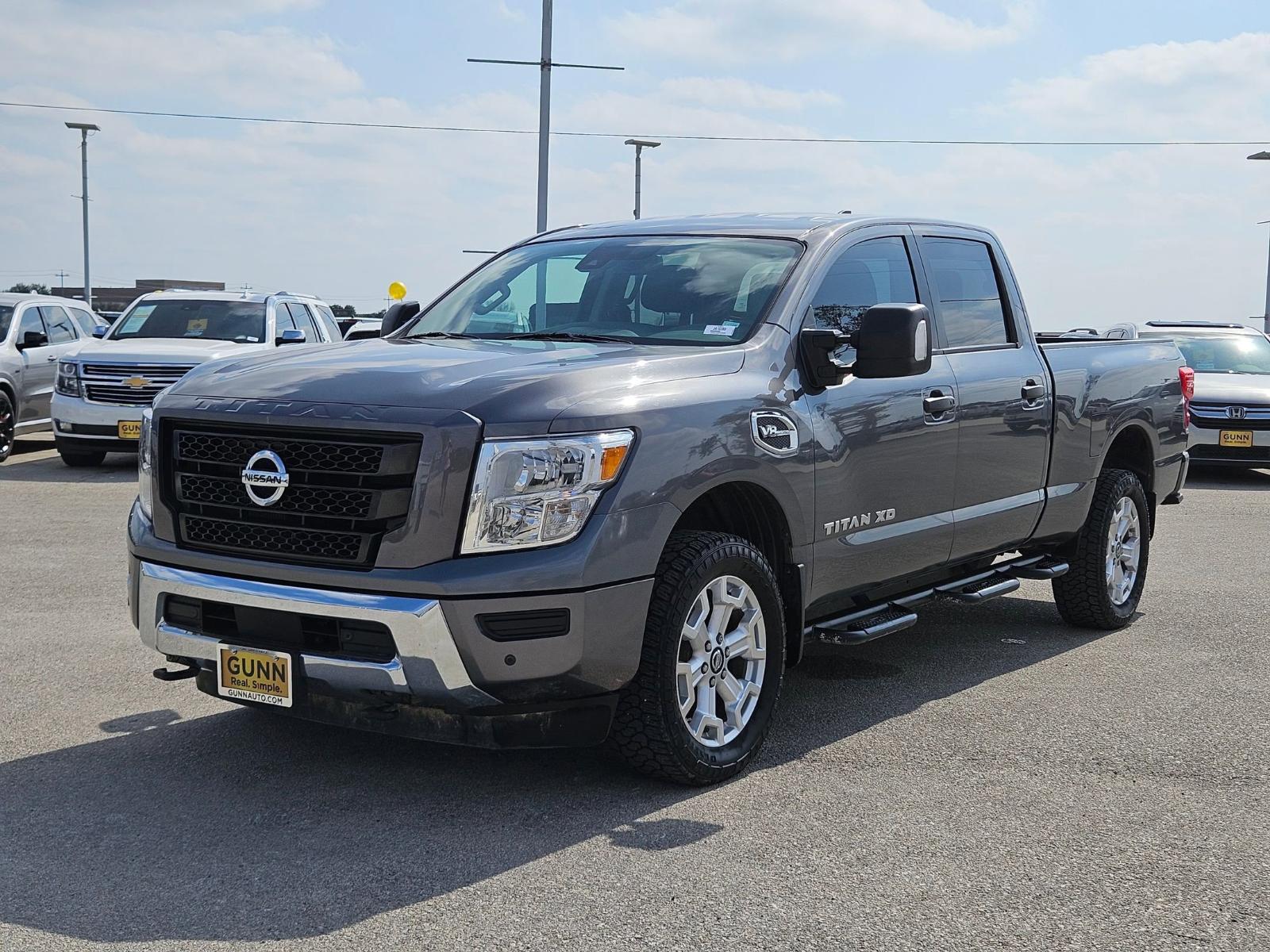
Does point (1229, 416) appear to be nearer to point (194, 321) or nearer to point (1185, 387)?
point (1185, 387)

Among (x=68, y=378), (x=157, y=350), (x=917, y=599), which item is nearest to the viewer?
(x=917, y=599)

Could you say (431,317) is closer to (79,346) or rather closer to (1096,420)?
(1096,420)

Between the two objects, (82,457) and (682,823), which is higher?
(682,823)

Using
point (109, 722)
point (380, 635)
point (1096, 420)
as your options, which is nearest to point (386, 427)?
point (380, 635)

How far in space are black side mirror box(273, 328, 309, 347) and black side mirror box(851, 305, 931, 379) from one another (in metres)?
10.8

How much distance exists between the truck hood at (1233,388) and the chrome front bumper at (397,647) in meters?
13.0

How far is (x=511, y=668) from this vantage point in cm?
431

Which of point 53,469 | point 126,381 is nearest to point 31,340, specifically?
point 53,469

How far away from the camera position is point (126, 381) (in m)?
14.7

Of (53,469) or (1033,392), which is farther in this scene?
(53,469)

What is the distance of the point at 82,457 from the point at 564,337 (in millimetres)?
11474

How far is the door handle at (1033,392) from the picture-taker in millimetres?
6668

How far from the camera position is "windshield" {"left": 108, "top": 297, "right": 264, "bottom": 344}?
52.5 ft

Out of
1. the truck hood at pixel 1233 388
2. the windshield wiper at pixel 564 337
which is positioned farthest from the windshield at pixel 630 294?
the truck hood at pixel 1233 388
